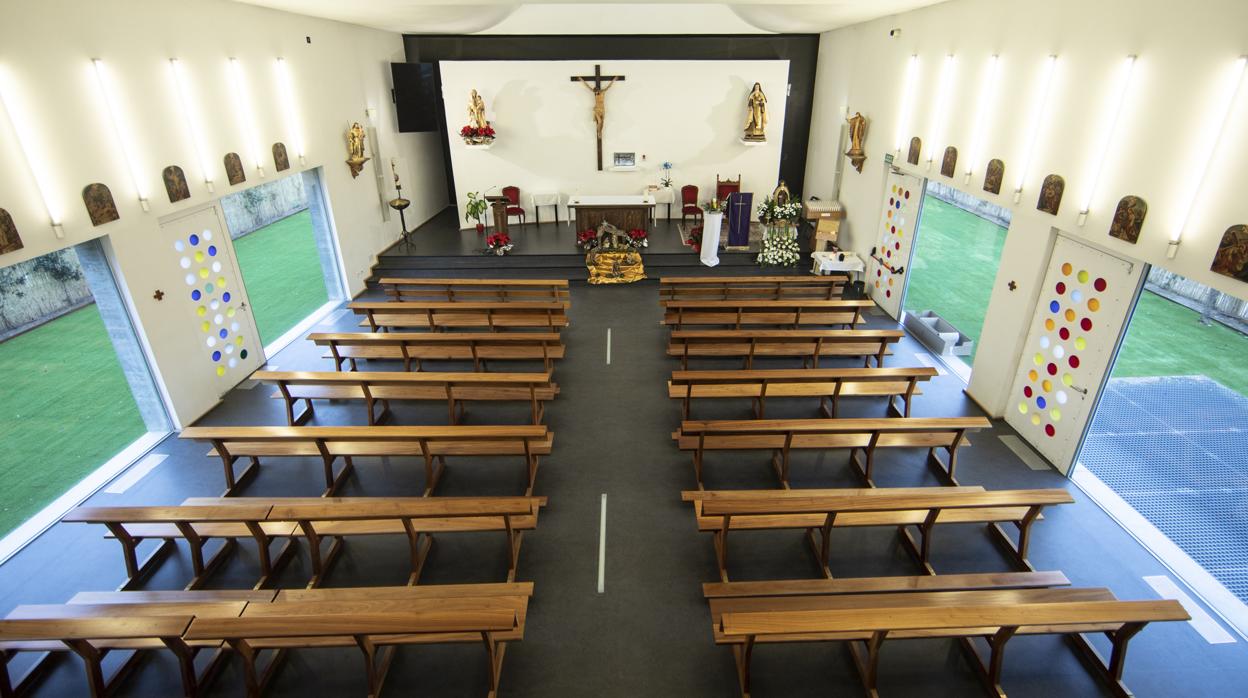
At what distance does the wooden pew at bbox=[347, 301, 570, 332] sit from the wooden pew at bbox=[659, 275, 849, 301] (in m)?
1.82

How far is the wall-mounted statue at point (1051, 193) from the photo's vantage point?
6020mm

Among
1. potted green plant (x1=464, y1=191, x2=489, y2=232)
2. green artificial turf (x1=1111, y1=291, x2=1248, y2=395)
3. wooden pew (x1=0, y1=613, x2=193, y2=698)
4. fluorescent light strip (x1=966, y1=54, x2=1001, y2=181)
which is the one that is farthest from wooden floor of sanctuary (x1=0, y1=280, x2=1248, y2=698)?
potted green plant (x1=464, y1=191, x2=489, y2=232)

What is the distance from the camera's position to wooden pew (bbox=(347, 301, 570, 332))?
834 cm

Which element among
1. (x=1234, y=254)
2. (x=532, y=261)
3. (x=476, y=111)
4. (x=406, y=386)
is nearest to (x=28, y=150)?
(x=406, y=386)

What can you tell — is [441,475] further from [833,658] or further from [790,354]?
[790,354]

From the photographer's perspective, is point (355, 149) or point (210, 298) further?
point (355, 149)

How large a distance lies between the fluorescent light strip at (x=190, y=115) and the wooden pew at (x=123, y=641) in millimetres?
5305

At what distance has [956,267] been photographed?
43.8 feet

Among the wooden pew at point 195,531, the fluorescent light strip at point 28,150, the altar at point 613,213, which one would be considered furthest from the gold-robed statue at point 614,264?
the fluorescent light strip at point 28,150

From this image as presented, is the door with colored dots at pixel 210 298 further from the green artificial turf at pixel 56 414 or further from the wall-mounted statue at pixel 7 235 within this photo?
the wall-mounted statue at pixel 7 235

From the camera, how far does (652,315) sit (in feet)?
32.2

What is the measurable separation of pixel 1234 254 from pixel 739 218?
8.17m

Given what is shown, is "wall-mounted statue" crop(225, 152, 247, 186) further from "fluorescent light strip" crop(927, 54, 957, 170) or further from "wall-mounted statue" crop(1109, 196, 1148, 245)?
"wall-mounted statue" crop(1109, 196, 1148, 245)

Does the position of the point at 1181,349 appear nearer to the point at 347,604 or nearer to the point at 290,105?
the point at 347,604
